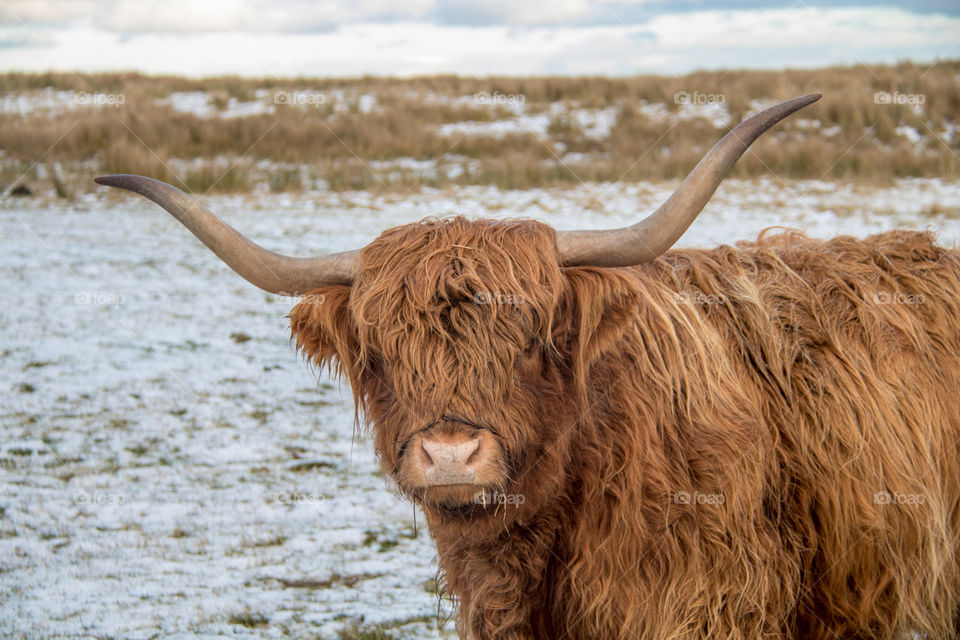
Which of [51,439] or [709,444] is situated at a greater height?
[709,444]

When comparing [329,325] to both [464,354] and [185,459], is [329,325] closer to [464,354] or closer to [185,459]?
[464,354]

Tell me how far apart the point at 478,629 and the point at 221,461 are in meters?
2.90

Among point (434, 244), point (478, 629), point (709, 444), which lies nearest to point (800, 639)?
point (709, 444)

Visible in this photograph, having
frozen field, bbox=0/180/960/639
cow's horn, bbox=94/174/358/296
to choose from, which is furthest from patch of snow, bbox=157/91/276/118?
cow's horn, bbox=94/174/358/296

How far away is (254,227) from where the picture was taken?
34.4 ft

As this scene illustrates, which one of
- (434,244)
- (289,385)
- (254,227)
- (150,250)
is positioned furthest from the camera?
(254,227)

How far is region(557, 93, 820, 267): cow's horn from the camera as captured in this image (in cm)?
230

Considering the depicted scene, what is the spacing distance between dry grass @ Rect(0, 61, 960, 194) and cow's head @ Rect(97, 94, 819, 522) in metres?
10.4

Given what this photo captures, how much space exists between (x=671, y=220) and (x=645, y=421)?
58 cm

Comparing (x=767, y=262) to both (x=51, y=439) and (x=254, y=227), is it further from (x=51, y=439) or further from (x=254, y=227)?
(x=254, y=227)

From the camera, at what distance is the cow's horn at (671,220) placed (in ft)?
7.55

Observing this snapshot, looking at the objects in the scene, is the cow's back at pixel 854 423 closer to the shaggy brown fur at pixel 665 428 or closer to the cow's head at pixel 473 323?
the shaggy brown fur at pixel 665 428

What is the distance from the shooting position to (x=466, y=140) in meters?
16.2

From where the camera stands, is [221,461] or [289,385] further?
[289,385]
